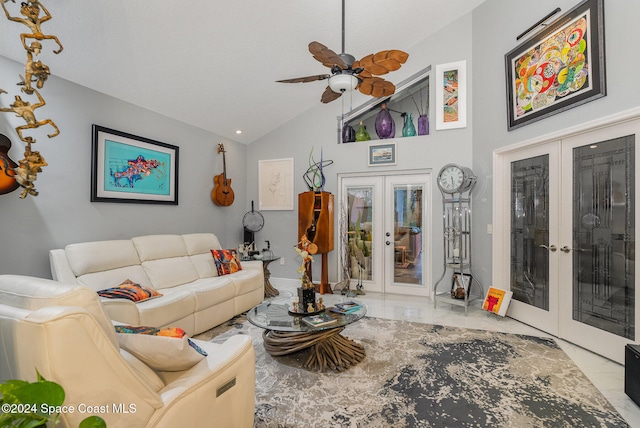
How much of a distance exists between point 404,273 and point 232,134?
348cm

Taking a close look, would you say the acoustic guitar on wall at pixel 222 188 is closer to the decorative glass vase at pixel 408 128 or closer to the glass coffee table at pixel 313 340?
the glass coffee table at pixel 313 340

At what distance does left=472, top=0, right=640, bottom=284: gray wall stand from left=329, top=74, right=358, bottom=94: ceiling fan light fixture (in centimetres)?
205

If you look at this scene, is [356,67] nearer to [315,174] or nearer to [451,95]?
[451,95]

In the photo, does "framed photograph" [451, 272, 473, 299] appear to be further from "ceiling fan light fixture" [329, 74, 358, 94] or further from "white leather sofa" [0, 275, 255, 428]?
"white leather sofa" [0, 275, 255, 428]

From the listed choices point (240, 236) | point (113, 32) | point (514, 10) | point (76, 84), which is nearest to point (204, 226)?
point (240, 236)

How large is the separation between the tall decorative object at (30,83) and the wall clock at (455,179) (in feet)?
12.8

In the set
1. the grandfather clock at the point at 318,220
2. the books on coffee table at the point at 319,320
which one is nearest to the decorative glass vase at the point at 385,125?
the grandfather clock at the point at 318,220

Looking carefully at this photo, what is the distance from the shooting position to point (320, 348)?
245 centimetres

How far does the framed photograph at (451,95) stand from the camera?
419 cm

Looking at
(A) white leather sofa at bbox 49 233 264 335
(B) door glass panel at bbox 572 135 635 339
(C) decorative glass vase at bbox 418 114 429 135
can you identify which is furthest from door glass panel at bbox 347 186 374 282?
(B) door glass panel at bbox 572 135 635 339

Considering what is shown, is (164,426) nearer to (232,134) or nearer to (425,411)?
(425,411)

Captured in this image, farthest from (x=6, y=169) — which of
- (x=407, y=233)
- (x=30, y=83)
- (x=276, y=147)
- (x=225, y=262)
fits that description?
(x=407, y=233)

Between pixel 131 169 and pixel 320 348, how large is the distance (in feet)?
9.55

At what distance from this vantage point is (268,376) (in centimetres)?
228
